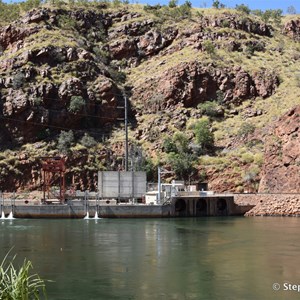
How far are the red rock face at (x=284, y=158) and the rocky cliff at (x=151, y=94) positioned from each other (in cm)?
19

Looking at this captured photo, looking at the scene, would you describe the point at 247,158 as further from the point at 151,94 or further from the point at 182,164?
the point at 151,94

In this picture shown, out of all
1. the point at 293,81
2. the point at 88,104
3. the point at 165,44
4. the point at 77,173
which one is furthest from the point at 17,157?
the point at 293,81

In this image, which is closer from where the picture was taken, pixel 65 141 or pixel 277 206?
pixel 277 206

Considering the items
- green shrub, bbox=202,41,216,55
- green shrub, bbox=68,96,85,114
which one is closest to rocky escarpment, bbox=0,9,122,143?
green shrub, bbox=68,96,85,114

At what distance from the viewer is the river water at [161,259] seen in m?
25.9

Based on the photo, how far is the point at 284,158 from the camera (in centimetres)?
8219

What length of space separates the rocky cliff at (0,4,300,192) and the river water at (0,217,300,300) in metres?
29.2

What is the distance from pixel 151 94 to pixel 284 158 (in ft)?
123

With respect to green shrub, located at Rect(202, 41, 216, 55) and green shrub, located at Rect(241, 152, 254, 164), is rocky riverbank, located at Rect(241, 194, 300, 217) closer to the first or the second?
green shrub, located at Rect(241, 152, 254, 164)

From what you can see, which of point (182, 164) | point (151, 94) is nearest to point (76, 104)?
point (151, 94)

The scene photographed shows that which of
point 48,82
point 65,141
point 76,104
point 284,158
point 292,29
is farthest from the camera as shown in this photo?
point 292,29

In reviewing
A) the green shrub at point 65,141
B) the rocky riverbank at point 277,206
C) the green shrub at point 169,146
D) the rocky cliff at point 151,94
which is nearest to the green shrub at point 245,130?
the rocky cliff at point 151,94

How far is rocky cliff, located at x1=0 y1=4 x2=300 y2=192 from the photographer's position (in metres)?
89.4

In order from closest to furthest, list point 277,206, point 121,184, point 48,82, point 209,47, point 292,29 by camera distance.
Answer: point 277,206 < point 121,184 < point 48,82 < point 209,47 < point 292,29
